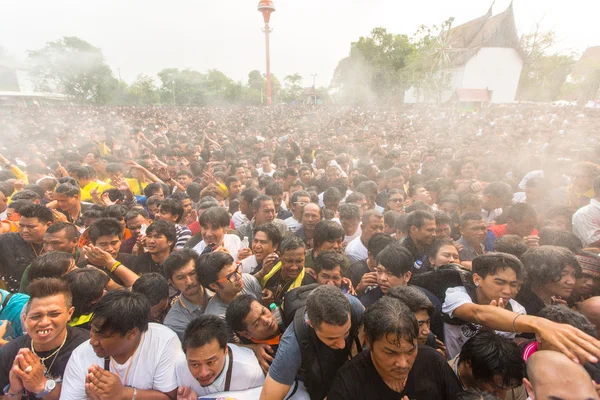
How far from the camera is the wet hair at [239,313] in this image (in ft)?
7.32

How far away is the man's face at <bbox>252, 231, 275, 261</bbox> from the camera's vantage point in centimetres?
333

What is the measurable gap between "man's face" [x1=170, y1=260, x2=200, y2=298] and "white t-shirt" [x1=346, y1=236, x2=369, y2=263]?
1.67m

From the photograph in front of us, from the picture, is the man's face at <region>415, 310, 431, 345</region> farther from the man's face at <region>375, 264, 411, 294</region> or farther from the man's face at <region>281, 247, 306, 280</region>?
the man's face at <region>281, 247, 306, 280</region>

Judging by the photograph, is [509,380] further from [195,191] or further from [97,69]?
[97,69]

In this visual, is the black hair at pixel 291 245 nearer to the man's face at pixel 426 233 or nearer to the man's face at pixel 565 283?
the man's face at pixel 426 233

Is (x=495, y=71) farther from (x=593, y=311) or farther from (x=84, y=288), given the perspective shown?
(x=84, y=288)

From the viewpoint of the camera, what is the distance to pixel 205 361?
6.39ft

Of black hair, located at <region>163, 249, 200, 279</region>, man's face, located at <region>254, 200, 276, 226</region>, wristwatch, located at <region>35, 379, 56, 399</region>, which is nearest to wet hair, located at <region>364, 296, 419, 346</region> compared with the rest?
black hair, located at <region>163, 249, 200, 279</region>

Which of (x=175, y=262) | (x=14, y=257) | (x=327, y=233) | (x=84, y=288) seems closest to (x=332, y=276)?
(x=327, y=233)

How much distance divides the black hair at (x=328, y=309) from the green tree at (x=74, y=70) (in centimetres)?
3823

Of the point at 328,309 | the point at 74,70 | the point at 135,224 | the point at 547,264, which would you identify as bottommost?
the point at 135,224

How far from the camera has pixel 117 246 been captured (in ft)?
10.8

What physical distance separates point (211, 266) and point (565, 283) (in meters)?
2.83

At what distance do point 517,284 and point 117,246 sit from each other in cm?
358
